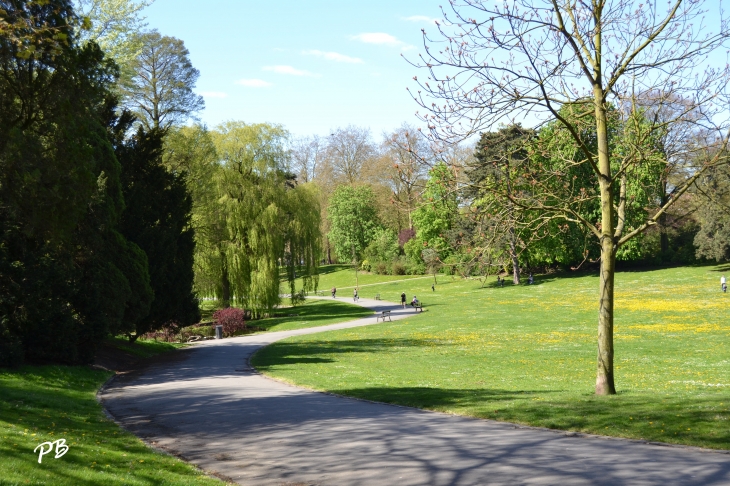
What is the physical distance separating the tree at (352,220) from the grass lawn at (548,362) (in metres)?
37.0

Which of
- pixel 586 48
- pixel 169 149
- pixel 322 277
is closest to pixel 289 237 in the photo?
pixel 169 149

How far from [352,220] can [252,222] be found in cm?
4893

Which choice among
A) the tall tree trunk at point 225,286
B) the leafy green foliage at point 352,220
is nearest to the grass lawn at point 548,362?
the tall tree trunk at point 225,286

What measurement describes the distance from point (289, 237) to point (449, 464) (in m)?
38.4

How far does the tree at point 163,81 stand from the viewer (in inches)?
1626

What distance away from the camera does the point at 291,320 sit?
47.0 metres

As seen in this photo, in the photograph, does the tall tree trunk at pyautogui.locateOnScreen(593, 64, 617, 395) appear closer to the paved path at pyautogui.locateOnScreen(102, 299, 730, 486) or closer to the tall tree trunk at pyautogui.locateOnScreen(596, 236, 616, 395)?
the tall tree trunk at pyautogui.locateOnScreen(596, 236, 616, 395)

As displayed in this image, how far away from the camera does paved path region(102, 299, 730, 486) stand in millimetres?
7758

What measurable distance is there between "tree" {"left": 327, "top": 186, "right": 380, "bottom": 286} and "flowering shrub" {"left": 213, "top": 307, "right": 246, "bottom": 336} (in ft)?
151

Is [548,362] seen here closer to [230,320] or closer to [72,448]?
[72,448]

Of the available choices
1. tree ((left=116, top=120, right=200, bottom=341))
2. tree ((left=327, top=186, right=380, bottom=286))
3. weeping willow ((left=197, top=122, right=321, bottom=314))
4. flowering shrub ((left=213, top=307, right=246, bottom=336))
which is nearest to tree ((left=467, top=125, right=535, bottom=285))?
tree ((left=116, top=120, right=200, bottom=341))

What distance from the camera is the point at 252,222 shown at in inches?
1700

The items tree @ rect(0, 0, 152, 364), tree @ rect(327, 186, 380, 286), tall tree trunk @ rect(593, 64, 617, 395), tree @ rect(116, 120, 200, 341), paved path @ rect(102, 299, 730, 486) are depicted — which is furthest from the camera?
tree @ rect(327, 186, 380, 286)

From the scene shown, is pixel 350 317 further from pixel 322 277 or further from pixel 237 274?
pixel 322 277
